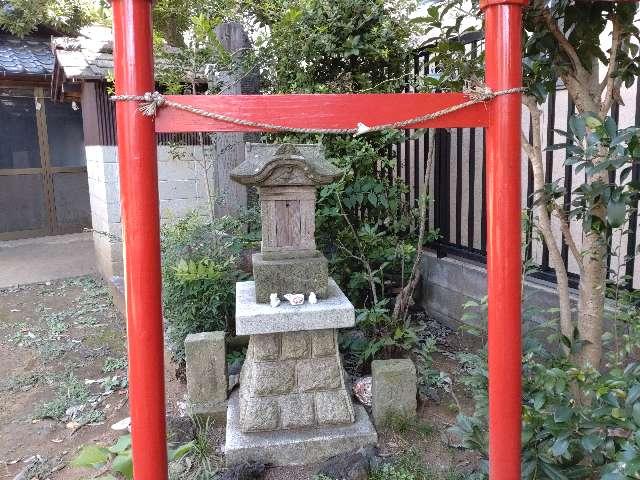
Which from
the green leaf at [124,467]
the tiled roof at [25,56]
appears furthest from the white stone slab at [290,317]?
the tiled roof at [25,56]

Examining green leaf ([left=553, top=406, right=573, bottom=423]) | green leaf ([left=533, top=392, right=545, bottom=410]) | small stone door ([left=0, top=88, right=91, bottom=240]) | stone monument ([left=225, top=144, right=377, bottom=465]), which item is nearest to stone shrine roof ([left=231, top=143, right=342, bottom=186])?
stone monument ([left=225, top=144, right=377, bottom=465])

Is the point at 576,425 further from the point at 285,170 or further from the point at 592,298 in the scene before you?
the point at 285,170

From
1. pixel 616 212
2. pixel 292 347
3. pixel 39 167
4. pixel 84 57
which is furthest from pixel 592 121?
pixel 39 167

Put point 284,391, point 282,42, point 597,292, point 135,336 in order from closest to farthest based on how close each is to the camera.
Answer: point 135,336
point 597,292
point 284,391
point 282,42

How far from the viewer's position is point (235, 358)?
13.2 ft

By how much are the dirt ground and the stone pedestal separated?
0.14 metres

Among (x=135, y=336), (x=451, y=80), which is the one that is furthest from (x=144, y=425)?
(x=451, y=80)

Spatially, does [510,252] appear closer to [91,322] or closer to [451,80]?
[451,80]

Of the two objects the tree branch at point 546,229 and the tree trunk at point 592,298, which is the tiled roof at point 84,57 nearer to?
the tree branch at point 546,229

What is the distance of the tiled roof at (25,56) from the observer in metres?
8.92

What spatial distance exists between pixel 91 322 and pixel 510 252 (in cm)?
505

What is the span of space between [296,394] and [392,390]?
0.57m

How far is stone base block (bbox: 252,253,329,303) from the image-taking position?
3.10 m

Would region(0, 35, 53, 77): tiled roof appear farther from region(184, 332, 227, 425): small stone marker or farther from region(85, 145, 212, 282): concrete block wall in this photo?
region(184, 332, 227, 425): small stone marker
